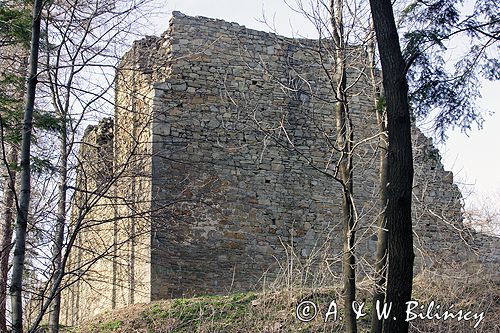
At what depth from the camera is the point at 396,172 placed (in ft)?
24.6

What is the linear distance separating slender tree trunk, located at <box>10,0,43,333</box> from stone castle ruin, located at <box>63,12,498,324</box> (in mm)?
4442

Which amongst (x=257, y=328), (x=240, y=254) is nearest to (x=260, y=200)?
(x=240, y=254)

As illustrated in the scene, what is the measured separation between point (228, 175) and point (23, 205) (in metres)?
6.52

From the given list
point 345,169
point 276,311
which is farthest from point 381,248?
point 276,311

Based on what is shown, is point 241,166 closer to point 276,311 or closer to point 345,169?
point 276,311

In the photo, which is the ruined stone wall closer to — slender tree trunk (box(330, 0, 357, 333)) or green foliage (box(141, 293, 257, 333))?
green foliage (box(141, 293, 257, 333))

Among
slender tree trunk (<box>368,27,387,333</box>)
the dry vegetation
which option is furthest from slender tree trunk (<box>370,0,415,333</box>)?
the dry vegetation

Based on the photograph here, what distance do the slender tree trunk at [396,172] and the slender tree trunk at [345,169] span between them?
221cm

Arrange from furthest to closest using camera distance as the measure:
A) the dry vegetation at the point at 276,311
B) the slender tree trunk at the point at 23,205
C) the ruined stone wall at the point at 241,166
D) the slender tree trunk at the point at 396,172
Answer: the ruined stone wall at the point at 241,166 < the dry vegetation at the point at 276,311 < the slender tree trunk at the point at 23,205 < the slender tree trunk at the point at 396,172

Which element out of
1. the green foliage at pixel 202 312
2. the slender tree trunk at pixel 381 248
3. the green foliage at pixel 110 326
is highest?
the slender tree trunk at pixel 381 248

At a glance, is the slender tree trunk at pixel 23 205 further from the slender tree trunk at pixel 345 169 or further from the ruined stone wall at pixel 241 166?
the ruined stone wall at pixel 241 166

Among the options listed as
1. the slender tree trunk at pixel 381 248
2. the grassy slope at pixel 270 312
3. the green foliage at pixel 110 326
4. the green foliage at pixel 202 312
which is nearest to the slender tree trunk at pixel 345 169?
the slender tree trunk at pixel 381 248

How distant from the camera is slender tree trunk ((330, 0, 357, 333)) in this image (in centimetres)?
977

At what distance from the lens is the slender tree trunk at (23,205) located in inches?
300
